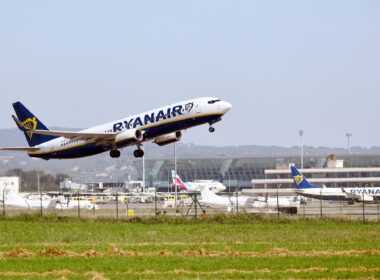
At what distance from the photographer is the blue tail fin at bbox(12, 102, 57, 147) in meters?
82.8

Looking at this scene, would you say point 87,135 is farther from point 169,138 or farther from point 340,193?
point 340,193

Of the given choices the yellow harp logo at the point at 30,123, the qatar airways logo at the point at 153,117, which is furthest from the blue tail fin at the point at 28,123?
the qatar airways logo at the point at 153,117

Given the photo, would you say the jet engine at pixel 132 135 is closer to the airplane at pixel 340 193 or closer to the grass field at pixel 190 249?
the grass field at pixel 190 249

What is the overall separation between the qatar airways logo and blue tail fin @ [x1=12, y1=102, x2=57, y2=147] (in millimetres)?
11918

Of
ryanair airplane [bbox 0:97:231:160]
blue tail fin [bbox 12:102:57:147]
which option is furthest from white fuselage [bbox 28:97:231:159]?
blue tail fin [bbox 12:102:57:147]

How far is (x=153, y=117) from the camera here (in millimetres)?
70188

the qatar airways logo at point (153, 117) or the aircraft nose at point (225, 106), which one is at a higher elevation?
the aircraft nose at point (225, 106)

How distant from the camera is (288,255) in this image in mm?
36531

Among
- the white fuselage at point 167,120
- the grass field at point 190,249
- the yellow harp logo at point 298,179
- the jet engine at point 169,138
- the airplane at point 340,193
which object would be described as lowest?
the grass field at point 190,249

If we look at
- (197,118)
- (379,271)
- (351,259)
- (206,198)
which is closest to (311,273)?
(379,271)

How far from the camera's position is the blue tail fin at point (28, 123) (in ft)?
271

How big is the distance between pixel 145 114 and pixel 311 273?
41.4 m

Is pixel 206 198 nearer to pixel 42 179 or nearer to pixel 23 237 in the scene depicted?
pixel 23 237

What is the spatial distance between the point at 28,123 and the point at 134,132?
58.2 feet
